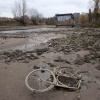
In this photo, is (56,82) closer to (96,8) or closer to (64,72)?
(64,72)

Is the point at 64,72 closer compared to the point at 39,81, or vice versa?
the point at 39,81

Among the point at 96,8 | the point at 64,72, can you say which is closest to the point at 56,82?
the point at 64,72

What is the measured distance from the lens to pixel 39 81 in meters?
5.00

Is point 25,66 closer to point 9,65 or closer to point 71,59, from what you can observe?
point 9,65

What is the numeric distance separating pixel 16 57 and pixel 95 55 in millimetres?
4077

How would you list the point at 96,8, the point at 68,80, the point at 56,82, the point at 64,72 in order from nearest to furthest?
the point at 56,82
the point at 68,80
the point at 64,72
the point at 96,8

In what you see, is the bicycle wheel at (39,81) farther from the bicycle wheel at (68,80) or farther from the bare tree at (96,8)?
the bare tree at (96,8)

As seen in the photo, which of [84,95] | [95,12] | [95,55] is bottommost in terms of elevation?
[84,95]

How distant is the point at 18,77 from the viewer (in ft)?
19.4

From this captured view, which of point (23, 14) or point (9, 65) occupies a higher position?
point (23, 14)

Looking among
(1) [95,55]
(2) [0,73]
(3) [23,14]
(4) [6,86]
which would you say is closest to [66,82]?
(4) [6,86]

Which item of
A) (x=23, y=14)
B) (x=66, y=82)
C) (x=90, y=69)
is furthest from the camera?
(x=23, y=14)

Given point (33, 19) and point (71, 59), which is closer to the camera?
point (71, 59)

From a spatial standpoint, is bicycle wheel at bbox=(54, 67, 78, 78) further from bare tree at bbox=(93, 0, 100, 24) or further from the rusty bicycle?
bare tree at bbox=(93, 0, 100, 24)
